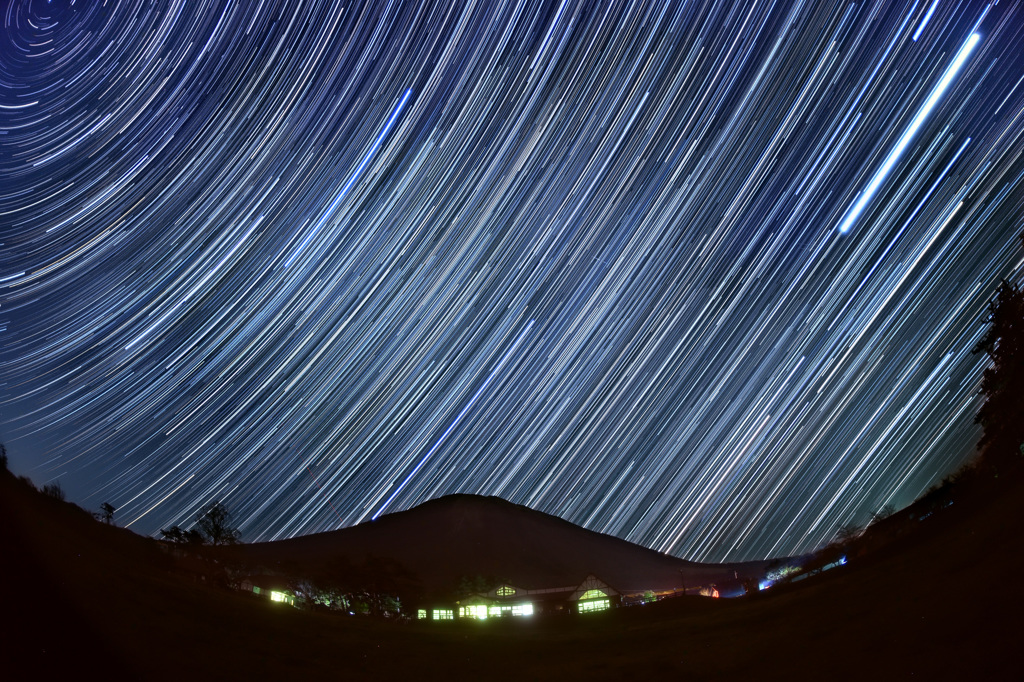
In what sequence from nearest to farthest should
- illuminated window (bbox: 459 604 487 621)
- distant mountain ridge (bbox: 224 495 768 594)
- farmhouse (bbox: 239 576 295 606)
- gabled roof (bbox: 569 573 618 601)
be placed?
farmhouse (bbox: 239 576 295 606) → illuminated window (bbox: 459 604 487 621) → gabled roof (bbox: 569 573 618 601) → distant mountain ridge (bbox: 224 495 768 594)

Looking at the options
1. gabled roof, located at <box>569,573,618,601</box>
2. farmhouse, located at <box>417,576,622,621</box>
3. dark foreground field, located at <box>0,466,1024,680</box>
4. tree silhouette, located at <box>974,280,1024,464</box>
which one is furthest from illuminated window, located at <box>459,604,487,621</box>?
tree silhouette, located at <box>974,280,1024,464</box>

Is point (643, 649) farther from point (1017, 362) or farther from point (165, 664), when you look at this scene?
point (1017, 362)

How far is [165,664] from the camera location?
33.5 feet

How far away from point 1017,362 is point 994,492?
4955 mm

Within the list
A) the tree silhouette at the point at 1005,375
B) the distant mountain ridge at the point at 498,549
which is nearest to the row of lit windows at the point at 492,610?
the distant mountain ridge at the point at 498,549

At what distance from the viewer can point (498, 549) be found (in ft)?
245

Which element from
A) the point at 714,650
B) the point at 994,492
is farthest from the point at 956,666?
the point at 994,492

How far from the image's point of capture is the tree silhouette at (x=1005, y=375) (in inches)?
732

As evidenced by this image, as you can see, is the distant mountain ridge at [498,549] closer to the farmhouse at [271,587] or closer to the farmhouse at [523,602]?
the farmhouse at [523,602]

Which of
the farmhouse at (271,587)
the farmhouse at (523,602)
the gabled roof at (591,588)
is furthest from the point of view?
the gabled roof at (591,588)

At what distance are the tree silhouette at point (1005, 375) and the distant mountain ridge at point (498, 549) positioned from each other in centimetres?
4477

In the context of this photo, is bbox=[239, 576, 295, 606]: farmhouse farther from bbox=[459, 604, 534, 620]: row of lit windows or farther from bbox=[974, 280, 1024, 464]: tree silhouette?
bbox=[974, 280, 1024, 464]: tree silhouette

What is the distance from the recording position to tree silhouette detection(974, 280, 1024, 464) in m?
18.6

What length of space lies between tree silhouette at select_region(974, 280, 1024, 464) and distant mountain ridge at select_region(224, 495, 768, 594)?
147 feet
